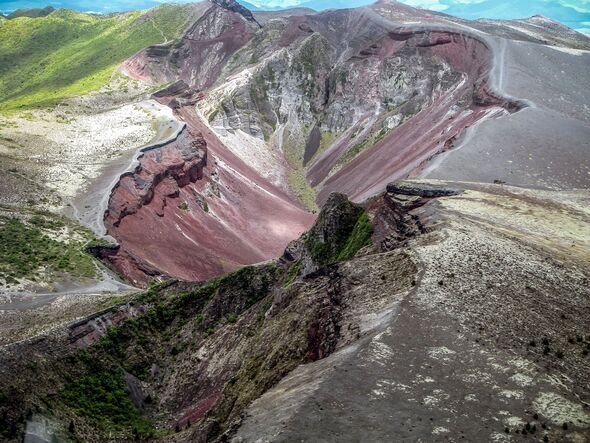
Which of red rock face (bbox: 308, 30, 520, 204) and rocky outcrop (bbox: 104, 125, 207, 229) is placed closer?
rocky outcrop (bbox: 104, 125, 207, 229)

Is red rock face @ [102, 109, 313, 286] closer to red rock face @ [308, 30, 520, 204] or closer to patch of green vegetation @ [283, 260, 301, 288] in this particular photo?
red rock face @ [308, 30, 520, 204]

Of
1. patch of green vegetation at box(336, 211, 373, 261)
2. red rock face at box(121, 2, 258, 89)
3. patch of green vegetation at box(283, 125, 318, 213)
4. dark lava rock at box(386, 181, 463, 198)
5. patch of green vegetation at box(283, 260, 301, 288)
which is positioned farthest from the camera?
red rock face at box(121, 2, 258, 89)

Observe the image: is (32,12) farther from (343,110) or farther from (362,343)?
(362,343)

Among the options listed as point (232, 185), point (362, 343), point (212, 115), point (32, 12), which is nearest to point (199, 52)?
point (212, 115)

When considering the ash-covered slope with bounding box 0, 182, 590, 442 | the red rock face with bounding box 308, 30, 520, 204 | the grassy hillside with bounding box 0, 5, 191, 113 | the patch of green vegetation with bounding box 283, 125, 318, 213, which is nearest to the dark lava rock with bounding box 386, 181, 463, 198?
the ash-covered slope with bounding box 0, 182, 590, 442

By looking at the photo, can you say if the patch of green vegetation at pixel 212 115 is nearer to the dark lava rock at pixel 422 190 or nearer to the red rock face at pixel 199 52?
the red rock face at pixel 199 52

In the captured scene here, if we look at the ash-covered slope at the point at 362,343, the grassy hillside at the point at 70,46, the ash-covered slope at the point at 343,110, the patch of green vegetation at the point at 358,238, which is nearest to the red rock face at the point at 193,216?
the ash-covered slope at the point at 343,110
